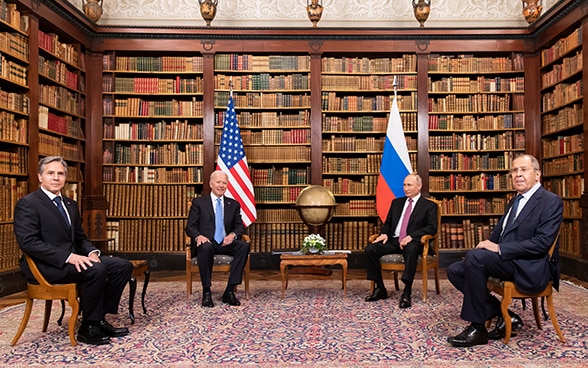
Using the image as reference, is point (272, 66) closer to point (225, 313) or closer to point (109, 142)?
point (109, 142)

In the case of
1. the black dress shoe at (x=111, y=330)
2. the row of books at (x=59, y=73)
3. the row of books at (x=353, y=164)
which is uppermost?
the row of books at (x=59, y=73)

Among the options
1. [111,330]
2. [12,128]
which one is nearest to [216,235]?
[111,330]

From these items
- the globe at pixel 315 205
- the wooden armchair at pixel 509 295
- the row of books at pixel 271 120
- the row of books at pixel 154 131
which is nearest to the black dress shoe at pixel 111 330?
the wooden armchair at pixel 509 295

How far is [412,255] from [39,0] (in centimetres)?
531

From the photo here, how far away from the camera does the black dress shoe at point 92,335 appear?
13.1ft

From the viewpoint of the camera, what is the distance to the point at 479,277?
3.88 m

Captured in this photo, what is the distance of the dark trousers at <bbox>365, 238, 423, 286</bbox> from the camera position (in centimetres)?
543

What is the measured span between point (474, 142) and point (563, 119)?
1.31 metres

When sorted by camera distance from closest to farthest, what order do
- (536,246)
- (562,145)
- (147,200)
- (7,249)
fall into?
(536,246) → (7,249) → (562,145) → (147,200)

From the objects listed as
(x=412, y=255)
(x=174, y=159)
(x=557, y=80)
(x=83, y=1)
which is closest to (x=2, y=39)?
(x=83, y=1)

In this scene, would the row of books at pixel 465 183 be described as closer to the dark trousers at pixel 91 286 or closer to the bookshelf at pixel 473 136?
the bookshelf at pixel 473 136

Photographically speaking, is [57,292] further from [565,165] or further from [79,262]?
[565,165]

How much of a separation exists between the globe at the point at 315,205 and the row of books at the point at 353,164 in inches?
48.2

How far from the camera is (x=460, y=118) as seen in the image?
8.66 meters
